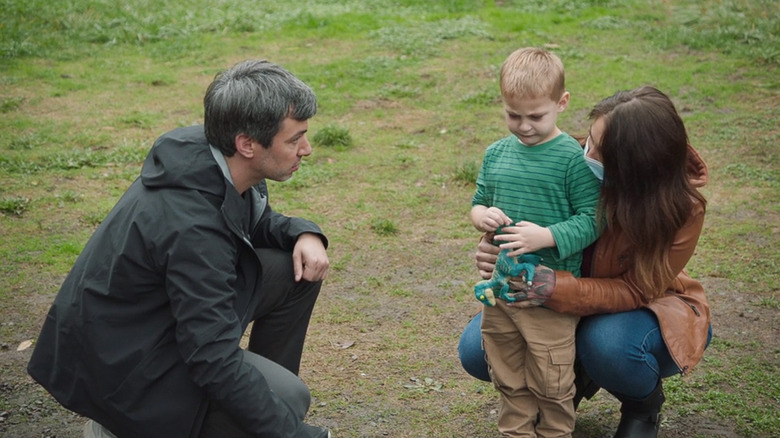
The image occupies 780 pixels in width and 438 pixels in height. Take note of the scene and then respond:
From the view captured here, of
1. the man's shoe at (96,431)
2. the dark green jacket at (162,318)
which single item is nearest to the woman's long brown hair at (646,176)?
the dark green jacket at (162,318)

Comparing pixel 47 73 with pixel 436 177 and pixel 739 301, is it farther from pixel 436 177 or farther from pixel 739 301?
pixel 739 301

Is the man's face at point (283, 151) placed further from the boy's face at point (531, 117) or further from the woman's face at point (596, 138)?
the woman's face at point (596, 138)

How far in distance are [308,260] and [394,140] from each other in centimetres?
387

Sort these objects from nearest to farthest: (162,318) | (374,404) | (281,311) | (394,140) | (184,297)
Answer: (184,297)
(162,318)
(281,311)
(374,404)
(394,140)

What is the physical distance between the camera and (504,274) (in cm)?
300

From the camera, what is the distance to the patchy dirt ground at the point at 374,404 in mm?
3488

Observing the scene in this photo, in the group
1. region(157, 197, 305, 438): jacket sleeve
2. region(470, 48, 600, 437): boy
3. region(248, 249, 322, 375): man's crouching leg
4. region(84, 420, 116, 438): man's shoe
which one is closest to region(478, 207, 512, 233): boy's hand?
region(470, 48, 600, 437): boy

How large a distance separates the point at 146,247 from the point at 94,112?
5.43 meters

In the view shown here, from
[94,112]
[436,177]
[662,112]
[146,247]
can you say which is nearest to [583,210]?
[662,112]

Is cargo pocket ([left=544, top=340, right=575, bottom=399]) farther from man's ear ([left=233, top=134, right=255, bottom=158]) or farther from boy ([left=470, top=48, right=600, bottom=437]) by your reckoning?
man's ear ([left=233, top=134, right=255, bottom=158])

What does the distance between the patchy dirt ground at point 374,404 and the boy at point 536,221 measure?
0.46 m

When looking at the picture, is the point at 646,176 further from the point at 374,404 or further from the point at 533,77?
the point at 374,404

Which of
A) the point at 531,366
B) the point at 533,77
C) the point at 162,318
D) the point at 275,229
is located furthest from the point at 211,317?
the point at 533,77

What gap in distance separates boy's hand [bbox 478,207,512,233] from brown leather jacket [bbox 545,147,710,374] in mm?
262
